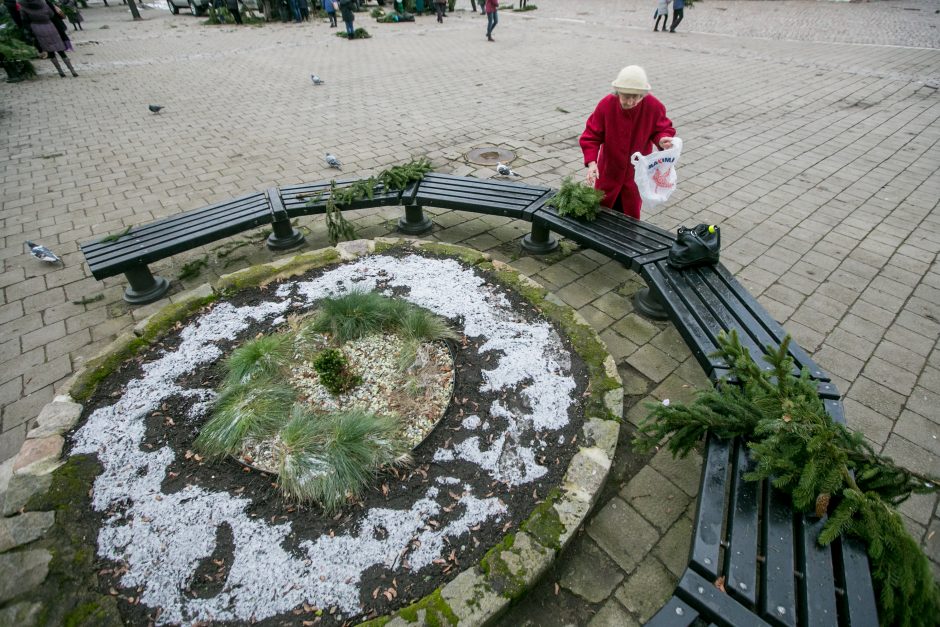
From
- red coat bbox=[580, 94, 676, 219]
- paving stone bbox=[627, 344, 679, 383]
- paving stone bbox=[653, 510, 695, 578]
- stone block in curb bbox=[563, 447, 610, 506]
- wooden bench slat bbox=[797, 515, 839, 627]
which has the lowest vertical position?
paving stone bbox=[653, 510, 695, 578]

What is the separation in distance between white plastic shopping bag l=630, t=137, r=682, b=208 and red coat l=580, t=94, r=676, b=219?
151 millimetres

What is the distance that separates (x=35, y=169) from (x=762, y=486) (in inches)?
352

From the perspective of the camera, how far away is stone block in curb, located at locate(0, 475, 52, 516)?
226 cm

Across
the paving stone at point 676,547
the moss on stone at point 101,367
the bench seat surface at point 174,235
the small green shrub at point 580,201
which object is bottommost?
the paving stone at point 676,547

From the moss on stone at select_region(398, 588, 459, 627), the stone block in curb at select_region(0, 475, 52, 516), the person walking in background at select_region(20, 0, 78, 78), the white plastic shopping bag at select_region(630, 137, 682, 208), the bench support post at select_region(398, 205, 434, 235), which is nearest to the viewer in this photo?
Answer: the moss on stone at select_region(398, 588, 459, 627)

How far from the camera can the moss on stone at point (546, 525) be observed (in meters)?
2.14

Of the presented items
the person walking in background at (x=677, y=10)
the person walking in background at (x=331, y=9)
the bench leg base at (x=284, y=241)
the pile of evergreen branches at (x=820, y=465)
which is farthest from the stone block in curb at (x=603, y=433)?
the person walking in background at (x=331, y=9)

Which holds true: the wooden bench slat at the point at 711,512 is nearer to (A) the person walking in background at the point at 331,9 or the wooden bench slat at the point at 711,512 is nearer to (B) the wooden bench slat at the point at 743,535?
(B) the wooden bench slat at the point at 743,535

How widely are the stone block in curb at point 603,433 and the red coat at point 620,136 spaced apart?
6.82 ft

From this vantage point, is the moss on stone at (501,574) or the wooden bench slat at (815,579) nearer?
the wooden bench slat at (815,579)

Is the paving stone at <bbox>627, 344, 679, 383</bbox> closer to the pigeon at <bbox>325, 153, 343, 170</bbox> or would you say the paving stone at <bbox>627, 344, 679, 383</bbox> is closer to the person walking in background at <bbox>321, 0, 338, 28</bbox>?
the pigeon at <bbox>325, 153, 343, 170</bbox>

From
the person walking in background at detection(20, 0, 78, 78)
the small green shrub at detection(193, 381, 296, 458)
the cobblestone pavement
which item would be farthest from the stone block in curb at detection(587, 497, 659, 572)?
the person walking in background at detection(20, 0, 78, 78)

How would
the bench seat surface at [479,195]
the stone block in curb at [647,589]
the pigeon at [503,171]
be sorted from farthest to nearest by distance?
the pigeon at [503,171], the bench seat surface at [479,195], the stone block in curb at [647,589]

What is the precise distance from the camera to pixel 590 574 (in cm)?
224
